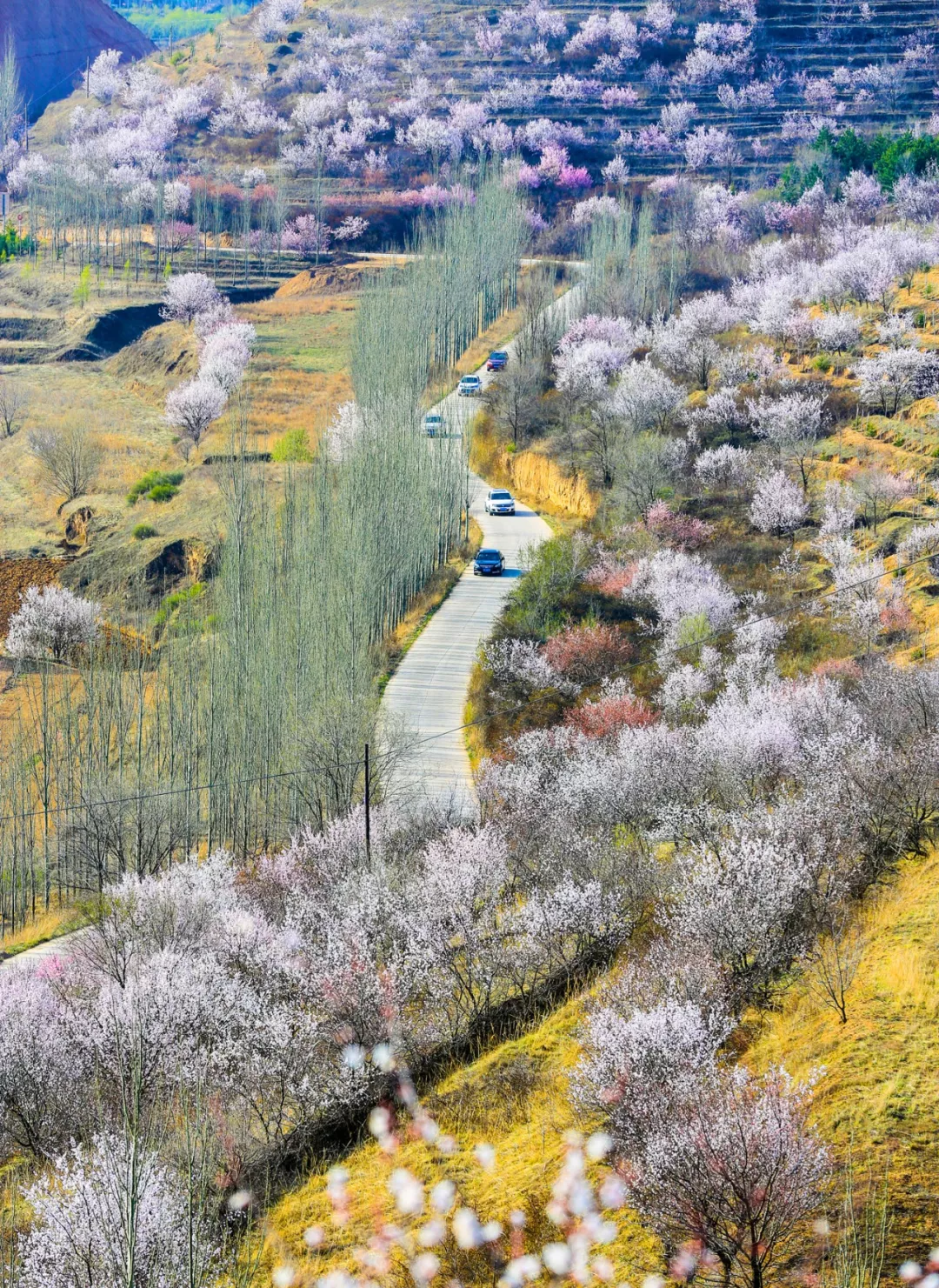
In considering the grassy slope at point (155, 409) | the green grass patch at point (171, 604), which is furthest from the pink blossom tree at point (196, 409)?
the green grass patch at point (171, 604)

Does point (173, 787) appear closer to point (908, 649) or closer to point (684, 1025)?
point (908, 649)

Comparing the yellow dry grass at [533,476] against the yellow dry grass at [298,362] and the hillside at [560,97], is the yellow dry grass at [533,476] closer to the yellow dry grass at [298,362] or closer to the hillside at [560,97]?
the yellow dry grass at [298,362]

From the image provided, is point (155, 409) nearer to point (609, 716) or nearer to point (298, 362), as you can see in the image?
point (298, 362)

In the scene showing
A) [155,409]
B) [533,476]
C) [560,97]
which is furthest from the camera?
[560,97]

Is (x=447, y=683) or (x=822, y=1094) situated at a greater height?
(x=822, y=1094)

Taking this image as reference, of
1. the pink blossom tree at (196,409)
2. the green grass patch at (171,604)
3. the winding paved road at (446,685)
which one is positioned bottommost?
the green grass patch at (171,604)

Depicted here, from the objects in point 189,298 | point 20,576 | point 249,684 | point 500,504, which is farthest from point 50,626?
point 189,298
